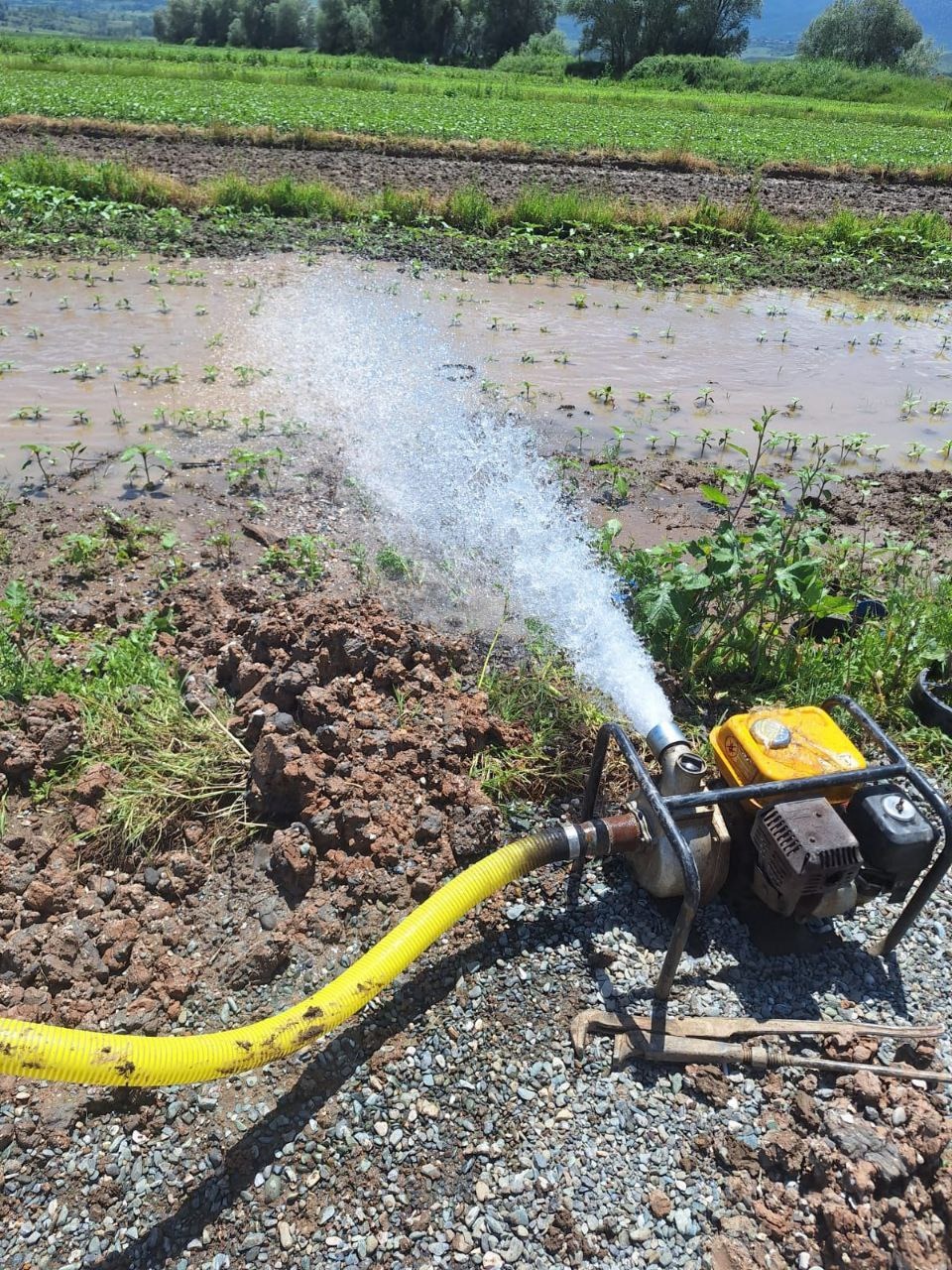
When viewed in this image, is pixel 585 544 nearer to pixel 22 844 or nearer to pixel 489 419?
pixel 489 419

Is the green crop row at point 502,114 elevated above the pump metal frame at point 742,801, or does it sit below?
above

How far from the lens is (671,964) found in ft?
8.90

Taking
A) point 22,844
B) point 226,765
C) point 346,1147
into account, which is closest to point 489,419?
point 226,765

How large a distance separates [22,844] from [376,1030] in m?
1.64

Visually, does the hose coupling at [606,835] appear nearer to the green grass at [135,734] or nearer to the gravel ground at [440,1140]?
the gravel ground at [440,1140]

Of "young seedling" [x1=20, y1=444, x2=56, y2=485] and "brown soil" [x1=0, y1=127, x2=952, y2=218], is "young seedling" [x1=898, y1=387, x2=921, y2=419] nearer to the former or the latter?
"young seedling" [x1=20, y1=444, x2=56, y2=485]

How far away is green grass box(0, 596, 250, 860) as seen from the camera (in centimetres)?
341

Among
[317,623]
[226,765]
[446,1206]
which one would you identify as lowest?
[446,1206]

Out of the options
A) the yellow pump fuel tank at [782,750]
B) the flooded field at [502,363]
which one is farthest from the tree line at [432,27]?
the yellow pump fuel tank at [782,750]

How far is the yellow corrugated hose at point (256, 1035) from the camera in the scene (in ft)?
7.14

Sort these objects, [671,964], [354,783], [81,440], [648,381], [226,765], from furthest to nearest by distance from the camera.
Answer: [648,381] < [81,440] < [226,765] < [354,783] < [671,964]

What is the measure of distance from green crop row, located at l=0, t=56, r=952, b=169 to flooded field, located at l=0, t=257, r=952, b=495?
11.1 metres

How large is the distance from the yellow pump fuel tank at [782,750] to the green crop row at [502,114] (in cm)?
2014

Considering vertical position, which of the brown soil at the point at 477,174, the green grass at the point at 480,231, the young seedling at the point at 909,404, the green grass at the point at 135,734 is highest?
the brown soil at the point at 477,174
